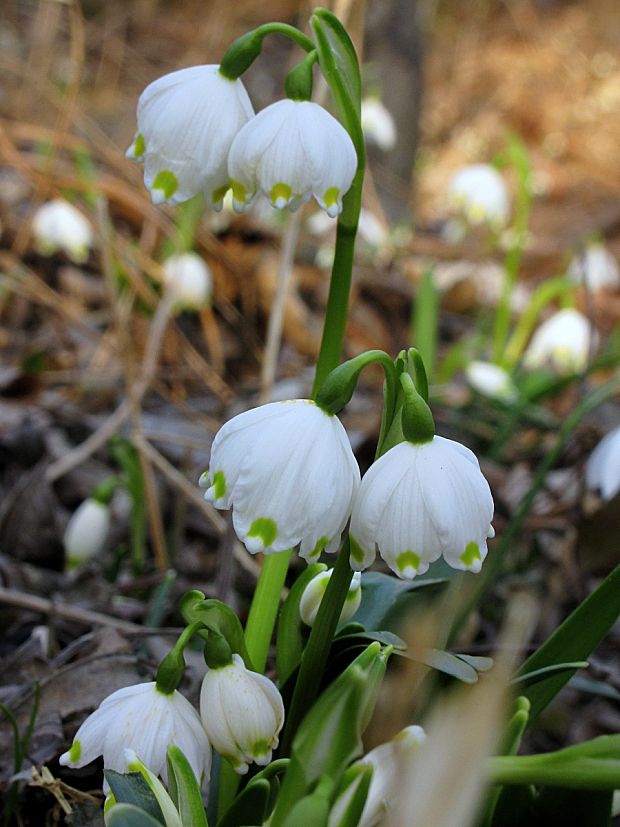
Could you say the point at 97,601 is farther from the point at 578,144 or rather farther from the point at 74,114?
the point at 578,144

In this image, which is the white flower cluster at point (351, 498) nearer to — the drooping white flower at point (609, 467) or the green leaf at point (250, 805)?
the green leaf at point (250, 805)

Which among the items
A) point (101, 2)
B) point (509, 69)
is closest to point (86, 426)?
point (101, 2)

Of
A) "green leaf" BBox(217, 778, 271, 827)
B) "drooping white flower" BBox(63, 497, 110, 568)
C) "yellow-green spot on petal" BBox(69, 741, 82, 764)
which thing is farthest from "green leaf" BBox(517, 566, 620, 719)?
"drooping white flower" BBox(63, 497, 110, 568)

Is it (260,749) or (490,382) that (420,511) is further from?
(490,382)

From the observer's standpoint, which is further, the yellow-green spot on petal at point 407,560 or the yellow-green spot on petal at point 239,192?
the yellow-green spot on petal at point 239,192

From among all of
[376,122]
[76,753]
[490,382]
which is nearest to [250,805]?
[76,753]

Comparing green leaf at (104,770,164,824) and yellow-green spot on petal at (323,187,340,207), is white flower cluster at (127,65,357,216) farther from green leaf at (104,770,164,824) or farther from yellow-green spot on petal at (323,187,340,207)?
green leaf at (104,770,164,824)

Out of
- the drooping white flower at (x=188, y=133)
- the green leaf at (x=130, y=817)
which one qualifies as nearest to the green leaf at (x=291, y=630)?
the green leaf at (x=130, y=817)
